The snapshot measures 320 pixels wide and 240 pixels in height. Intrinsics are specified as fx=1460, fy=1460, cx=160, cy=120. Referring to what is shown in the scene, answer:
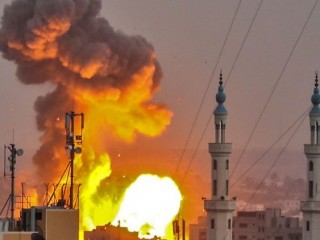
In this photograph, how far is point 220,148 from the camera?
3108 inches

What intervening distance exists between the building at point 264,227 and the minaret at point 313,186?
3275cm

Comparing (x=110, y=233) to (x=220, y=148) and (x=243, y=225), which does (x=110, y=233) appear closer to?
(x=220, y=148)

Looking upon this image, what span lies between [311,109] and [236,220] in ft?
108

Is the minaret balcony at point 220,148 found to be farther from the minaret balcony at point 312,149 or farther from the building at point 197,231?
the building at point 197,231

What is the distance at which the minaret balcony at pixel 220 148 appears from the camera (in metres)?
78.8

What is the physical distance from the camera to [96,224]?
82.1 meters

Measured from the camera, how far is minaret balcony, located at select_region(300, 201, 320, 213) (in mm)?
77688

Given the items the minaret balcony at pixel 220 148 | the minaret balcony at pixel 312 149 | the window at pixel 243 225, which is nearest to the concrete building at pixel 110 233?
the minaret balcony at pixel 220 148

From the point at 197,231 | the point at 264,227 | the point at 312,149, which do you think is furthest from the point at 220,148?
the point at 197,231

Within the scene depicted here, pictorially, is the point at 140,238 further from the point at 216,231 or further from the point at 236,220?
the point at 236,220

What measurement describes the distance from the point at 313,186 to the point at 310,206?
145cm

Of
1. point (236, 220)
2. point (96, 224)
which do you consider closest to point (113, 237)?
point (96, 224)

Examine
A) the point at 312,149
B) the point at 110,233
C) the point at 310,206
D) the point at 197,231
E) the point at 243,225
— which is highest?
the point at 312,149

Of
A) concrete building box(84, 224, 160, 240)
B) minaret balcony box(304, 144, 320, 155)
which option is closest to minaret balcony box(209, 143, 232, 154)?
minaret balcony box(304, 144, 320, 155)
